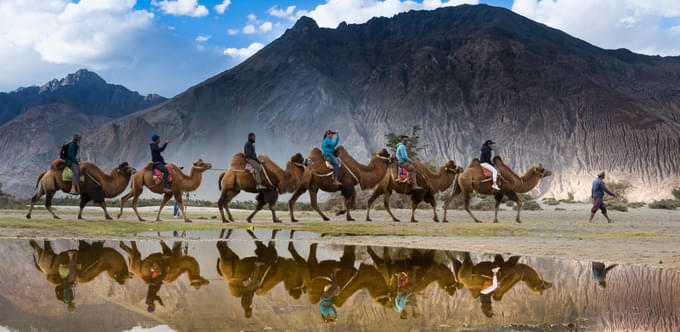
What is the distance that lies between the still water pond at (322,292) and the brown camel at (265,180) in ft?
23.0

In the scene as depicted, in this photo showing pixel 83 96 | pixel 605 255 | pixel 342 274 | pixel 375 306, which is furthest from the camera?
pixel 83 96

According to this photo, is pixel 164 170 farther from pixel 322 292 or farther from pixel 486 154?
pixel 322 292

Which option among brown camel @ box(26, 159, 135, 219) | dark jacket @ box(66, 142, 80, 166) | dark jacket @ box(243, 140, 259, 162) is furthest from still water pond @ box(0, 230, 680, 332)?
dark jacket @ box(243, 140, 259, 162)

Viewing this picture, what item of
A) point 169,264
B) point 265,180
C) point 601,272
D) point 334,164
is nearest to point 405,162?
point 334,164

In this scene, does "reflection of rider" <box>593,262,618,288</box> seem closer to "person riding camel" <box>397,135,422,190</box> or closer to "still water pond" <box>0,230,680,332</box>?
"still water pond" <box>0,230,680,332</box>

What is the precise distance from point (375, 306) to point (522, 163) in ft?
254

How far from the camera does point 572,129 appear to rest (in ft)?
257

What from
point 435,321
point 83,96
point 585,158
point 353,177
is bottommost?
point 435,321

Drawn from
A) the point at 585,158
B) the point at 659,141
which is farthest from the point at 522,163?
the point at 659,141

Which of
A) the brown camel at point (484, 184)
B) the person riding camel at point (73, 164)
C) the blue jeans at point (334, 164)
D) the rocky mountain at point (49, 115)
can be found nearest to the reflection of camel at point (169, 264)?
the person riding camel at point (73, 164)

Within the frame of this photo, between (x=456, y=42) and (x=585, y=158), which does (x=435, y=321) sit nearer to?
(x=585, y=158)

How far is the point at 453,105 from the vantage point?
287 ft

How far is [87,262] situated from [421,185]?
40.5 ft

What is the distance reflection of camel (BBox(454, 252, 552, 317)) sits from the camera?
5.61 meters
